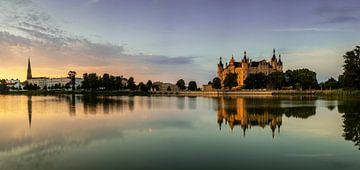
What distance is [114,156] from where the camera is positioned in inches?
613

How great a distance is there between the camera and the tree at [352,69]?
6906cm

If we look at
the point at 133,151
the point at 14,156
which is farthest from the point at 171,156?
the point at 14,156

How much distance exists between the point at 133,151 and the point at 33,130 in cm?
1084

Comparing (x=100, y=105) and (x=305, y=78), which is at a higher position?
(x=305, y=78)

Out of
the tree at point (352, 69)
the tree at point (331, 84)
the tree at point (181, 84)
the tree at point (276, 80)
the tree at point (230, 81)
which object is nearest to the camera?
the tree at point (352, 69)

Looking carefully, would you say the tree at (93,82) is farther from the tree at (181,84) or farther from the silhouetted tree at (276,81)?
the silhouetted tree at (276,81)

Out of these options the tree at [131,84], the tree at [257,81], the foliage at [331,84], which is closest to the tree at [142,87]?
the tree at [131,84]

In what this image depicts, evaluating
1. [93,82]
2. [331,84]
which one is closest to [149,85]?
[93,82]

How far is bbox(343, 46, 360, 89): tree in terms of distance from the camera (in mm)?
69062

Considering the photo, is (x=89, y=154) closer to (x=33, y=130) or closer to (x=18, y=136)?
(x=18, y=136)

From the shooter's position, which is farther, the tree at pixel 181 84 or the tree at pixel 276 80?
the tree at pixel 181 84

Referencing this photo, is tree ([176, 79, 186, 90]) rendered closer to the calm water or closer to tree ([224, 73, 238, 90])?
tree ([224, 73, 238, 90])

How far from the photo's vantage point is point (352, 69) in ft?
228

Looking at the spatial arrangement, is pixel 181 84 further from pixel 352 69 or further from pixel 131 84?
pixel 352 69
